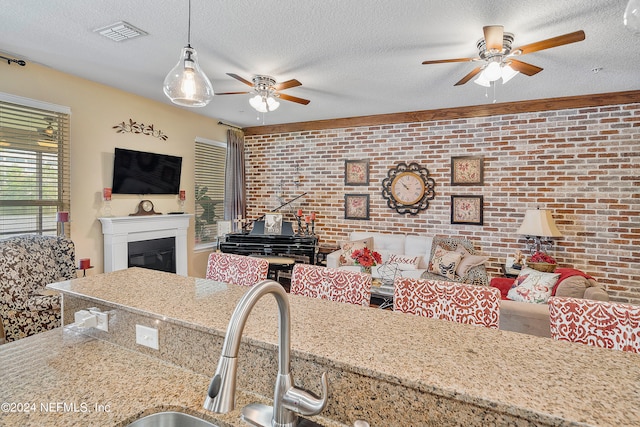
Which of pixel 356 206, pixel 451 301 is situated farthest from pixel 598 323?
pixel 356 206

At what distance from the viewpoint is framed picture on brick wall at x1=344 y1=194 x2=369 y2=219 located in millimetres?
5164

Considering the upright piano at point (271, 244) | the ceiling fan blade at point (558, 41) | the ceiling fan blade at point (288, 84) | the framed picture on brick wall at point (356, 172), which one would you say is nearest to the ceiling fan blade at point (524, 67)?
the ceiling fan blade at point (558, 41)

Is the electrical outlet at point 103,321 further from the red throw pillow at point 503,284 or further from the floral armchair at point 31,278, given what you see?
the red throw pillow at point 503,284

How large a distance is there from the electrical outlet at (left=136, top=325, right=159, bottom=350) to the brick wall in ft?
13.7

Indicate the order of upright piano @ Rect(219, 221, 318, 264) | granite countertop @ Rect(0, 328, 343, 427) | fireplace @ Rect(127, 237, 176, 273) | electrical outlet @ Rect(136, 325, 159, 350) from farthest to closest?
upright piano @ Rect(219, 221, 318, 264) < fireplace @ Rect(127, 237, 176, 273) < electrical outlet @ Rect(136, 325, 159, 350) < granite countertop @ Rect(0, 328, 343, 427)

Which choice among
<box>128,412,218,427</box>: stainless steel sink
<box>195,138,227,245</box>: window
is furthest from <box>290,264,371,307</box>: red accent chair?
<box>195,138,227,245</box>: window

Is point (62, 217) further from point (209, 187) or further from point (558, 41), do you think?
point (558, 41)

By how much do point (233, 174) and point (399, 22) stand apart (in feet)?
12.9

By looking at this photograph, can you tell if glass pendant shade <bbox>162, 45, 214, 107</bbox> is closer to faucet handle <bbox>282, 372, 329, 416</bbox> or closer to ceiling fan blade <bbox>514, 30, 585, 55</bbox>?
faucet handle <bbox>282, 372, 329, 416</bbox>

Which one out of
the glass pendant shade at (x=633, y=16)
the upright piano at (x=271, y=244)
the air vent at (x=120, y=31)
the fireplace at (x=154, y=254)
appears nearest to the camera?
the glass pendant shade at (x=633, y=16)

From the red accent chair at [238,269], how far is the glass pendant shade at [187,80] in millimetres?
1025

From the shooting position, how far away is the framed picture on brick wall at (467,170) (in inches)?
176

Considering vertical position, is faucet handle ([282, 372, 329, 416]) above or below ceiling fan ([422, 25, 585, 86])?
below

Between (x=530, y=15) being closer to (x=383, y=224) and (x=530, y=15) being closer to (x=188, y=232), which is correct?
(x=383, y=224)
